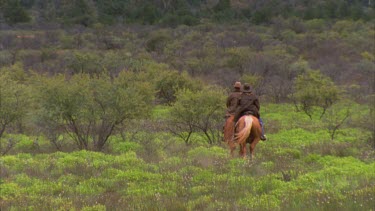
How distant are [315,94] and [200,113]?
956 centimetres

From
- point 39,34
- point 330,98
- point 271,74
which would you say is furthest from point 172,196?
point 39,34

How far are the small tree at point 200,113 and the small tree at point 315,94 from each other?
808 centimetres

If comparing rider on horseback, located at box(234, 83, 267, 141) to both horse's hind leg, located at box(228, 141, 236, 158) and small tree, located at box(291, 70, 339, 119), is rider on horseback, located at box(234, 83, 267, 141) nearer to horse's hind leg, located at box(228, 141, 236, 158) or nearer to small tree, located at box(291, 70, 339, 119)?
horse's hind leg, located at box(228, 141, 236, 158)

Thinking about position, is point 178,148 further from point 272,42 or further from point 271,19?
point 271,19

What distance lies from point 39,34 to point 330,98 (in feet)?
132

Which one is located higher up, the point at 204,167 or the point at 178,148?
the point at 204,167

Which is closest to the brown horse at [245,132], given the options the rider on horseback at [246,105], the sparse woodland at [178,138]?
the rider on horseback at [246,105]

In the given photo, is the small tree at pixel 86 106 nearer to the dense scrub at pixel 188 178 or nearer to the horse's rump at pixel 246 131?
the dense scrub at pixel 188 178

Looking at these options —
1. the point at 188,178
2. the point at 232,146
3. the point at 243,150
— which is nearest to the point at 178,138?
the point at 232,146

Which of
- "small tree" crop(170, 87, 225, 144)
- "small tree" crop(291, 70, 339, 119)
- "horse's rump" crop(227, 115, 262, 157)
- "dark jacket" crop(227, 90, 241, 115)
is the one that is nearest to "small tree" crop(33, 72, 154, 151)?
"small tree" crop(170, 87, 225, 144)

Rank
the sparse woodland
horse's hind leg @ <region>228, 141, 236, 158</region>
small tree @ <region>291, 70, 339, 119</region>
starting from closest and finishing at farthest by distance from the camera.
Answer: the sparse woodland < horse's hind leg @ <region>228, 141, 236, 158</region> < small tree @ <region>291, 70, 339, 119</region>

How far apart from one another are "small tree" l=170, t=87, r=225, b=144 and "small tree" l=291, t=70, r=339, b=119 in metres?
8.08

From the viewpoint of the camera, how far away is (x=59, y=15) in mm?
70438

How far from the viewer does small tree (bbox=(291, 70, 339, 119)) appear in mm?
25141
